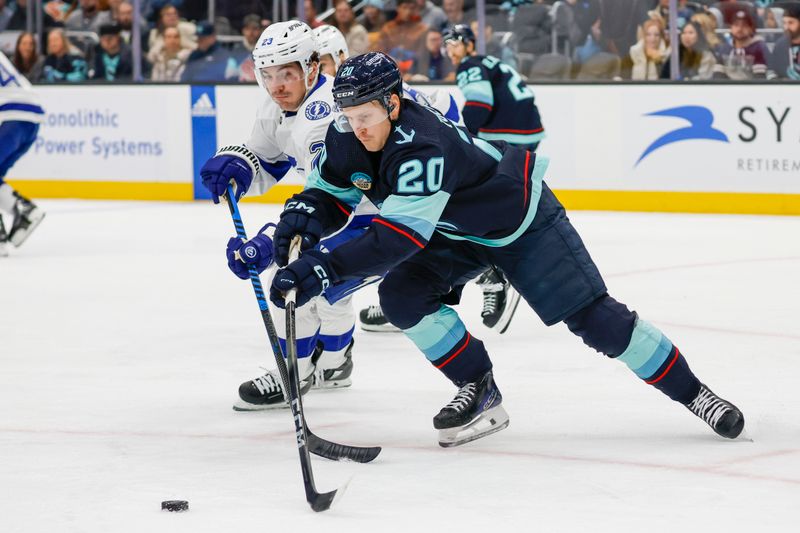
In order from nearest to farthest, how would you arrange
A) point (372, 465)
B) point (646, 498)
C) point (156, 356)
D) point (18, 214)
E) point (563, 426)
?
point (646, 498) < point (372, 465) < point (563, 426) < point (156, 356) < point (18, 214)

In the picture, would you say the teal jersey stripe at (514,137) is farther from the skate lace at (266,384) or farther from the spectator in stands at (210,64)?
the spectator in stands at (210,64)

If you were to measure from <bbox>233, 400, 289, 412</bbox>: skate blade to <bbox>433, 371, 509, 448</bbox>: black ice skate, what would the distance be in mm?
601

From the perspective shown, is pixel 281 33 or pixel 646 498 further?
pixel 281 33

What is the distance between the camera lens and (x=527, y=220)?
309cm

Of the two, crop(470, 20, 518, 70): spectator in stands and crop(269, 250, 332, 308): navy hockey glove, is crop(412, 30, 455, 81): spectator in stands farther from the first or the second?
crop(269, 250, 332, 308): navy hockey glove

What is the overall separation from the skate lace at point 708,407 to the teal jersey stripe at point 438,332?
57cm

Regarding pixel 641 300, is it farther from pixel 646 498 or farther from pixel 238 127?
pixel 238 127

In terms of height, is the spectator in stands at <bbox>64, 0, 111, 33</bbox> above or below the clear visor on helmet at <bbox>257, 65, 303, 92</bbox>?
below

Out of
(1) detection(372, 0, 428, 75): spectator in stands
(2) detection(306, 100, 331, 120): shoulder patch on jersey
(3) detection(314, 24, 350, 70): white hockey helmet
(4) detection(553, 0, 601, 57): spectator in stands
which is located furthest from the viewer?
(1) detection(372, 0, 428, 75): spectator in stands

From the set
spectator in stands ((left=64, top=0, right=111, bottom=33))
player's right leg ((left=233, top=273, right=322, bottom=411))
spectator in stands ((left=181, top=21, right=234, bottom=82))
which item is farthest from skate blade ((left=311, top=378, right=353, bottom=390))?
spectator in stands ((left=64, top=0, right=111, bottom=33))

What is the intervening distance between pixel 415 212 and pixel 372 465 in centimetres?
58

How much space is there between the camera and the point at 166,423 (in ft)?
11.3

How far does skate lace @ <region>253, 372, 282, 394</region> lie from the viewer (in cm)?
360

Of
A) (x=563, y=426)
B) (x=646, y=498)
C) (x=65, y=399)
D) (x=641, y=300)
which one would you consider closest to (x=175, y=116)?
(x=641, y=300)
